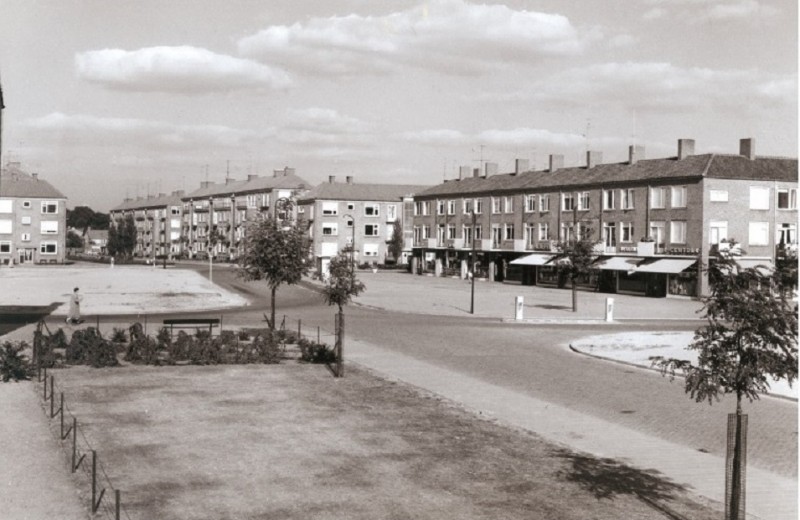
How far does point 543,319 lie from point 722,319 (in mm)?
30057

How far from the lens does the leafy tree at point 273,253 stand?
102ft

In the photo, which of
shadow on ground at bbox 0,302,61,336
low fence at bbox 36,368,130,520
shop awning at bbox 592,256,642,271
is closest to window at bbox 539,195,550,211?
shop awning at bbox 592,256,642,271

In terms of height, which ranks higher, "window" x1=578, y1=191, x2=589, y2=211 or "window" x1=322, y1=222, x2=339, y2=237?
"window" x1=578, y1=191, x2=589, y2=211

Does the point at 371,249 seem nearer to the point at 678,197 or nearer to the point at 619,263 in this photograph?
the point at 619,263

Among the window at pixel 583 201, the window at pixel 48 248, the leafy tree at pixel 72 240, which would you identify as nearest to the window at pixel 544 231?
the window at pixel 583 201

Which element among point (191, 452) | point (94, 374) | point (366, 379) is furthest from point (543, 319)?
point (191, 452)

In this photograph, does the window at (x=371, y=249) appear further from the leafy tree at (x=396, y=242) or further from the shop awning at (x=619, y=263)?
the shop awning at (x=619, y=263)

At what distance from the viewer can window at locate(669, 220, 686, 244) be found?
58.3 meters

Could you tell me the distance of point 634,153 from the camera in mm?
66938

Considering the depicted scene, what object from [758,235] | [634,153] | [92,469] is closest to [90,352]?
[92,469]

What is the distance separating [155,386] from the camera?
65.8ft

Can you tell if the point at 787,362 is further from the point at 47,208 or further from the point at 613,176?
the point at 47,208

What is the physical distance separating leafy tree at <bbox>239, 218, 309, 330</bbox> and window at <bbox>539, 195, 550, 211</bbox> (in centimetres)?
4532

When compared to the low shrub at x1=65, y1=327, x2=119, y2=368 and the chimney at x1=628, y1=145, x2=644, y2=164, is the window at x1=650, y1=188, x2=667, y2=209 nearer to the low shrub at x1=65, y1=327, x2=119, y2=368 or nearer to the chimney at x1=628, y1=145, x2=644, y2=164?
the chimney at x1=628, y1=145, x2=644, y2=164
